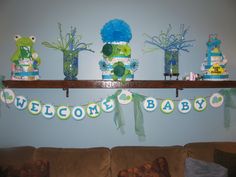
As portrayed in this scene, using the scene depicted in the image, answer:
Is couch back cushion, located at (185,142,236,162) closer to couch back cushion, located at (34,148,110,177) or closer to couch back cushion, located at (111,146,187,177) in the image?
couch back cushion, located at (111,146,187,177)

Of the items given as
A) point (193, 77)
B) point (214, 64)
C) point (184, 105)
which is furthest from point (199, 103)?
point (214, 64)

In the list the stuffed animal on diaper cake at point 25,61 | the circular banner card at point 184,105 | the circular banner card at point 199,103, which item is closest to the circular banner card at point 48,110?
the stuffed animal on diaper cake at point 25,61

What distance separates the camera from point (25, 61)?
2285 millimetres

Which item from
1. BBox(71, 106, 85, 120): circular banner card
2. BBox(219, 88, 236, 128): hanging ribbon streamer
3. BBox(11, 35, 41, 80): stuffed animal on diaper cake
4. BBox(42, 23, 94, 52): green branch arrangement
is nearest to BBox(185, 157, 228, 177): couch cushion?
BBox(219, 88, 236, 128): hanging ribbon streamer

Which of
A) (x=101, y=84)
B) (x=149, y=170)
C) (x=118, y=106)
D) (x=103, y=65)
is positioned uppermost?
(x=103, y=65)

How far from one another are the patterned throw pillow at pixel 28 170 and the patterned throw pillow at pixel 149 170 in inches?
24.1

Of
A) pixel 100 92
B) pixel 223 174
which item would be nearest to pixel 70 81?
pixel 100 92

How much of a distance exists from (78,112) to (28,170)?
0.71 m

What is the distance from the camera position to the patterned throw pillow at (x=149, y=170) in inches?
78.3

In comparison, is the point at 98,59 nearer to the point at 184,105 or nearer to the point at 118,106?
the point at 118,106

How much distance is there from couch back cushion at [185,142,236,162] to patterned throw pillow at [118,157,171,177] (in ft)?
1.01

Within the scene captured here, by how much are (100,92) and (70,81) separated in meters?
0.35

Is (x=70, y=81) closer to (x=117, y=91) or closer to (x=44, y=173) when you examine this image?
(x=117, y=91)

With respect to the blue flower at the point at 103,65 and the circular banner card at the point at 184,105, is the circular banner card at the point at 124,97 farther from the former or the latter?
the circular banner card at the point at 184,105
